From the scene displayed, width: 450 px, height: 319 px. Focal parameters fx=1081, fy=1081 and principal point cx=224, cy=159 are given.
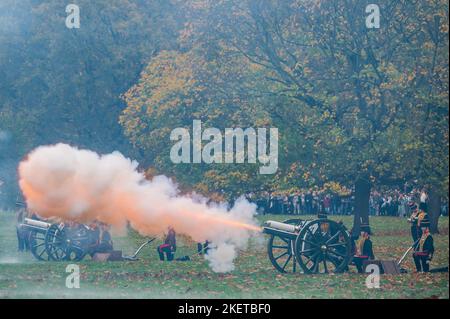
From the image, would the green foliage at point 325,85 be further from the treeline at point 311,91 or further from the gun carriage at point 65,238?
the gun carriage at point 65,238

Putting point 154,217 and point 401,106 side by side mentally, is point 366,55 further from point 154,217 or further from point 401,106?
point 154,217

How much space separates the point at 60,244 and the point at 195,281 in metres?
7.10

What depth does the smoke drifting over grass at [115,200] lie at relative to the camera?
25.9m

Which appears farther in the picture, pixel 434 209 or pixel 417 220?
pixel 434 209

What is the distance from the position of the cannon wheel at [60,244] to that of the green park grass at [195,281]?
1.41 ft

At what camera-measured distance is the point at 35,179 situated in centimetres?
2578

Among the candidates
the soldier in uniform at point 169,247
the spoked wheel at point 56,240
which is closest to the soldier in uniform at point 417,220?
the soldier in uniform at point 169,247

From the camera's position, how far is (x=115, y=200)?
26484mm

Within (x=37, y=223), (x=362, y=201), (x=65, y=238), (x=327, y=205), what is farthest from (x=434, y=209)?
(x=327, y=205)

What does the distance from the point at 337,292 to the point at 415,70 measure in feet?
37.3

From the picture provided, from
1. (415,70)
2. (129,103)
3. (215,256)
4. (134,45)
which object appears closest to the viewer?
(215,256)

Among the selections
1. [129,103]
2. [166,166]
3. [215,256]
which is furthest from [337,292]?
[129,103]

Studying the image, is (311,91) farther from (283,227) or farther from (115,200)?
(115,200)

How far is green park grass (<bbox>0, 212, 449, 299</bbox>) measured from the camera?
22.9m
